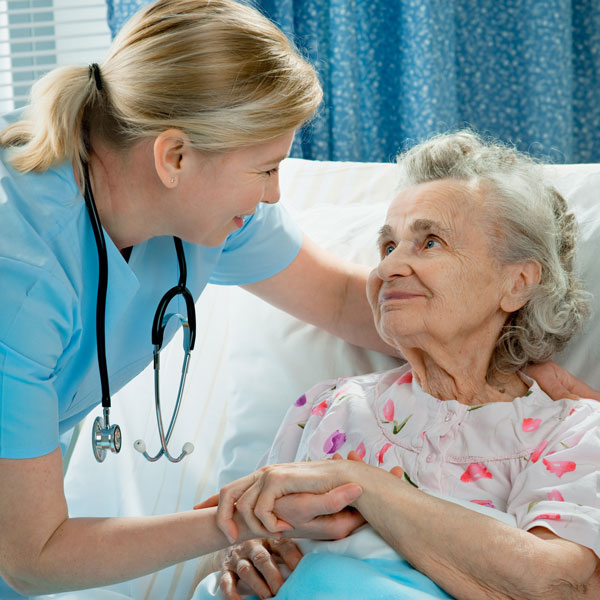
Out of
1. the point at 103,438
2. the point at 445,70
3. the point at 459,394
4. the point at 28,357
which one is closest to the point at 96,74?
the point at 28,357

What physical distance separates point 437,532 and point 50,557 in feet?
1.81

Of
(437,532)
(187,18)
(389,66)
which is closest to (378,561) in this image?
(437,532)

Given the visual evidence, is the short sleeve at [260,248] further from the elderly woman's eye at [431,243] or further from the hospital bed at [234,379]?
the elderly woman's eye at [431,243]

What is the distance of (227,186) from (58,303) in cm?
31

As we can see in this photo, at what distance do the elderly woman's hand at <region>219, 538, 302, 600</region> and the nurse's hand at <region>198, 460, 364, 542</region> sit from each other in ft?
0.36

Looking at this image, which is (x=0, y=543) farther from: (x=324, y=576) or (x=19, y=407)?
(x=324, y=576)

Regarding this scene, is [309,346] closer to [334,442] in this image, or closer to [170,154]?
[334,442]

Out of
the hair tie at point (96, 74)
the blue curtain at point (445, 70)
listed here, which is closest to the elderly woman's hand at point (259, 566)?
the hair tie at point (96, 74)

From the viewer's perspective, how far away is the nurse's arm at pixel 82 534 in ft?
3.77

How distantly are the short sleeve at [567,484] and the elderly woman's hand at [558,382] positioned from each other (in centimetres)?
6

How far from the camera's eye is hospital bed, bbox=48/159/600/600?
5.25 ft

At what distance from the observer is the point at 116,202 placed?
1302 millimetres

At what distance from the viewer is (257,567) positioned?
1.33m

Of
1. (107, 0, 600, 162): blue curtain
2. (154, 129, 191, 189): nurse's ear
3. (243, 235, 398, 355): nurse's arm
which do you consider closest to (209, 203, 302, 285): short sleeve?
(243, 235, 398, 355): nurse's arm
